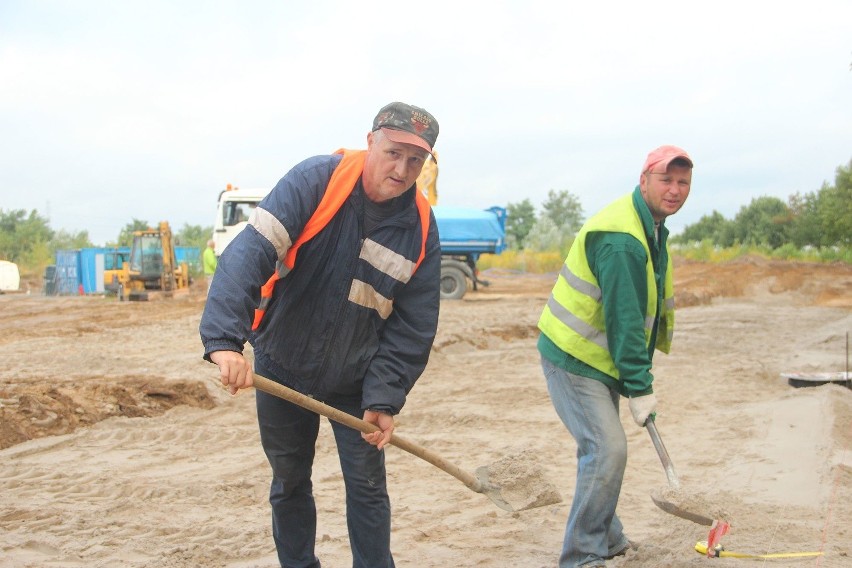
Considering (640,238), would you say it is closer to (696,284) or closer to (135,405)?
(135,405)

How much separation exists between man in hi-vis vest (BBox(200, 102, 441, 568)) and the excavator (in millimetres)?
20838

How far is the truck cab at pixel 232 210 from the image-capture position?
1817cm

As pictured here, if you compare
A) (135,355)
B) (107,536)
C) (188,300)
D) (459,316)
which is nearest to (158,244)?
(188,300)

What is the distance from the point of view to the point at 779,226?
4603 cm

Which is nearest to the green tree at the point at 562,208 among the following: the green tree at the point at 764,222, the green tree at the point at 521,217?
the green tree at the point at 521,217

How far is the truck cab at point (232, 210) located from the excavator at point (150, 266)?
5.39 meters

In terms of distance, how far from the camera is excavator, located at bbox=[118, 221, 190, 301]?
2327 centimetres

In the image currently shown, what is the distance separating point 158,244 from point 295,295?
21731 millimetres

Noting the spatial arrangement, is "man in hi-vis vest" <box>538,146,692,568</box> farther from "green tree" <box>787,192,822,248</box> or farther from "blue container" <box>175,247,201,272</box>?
"green tree" <box>787,192,822,248</box>

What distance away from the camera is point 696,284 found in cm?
2291

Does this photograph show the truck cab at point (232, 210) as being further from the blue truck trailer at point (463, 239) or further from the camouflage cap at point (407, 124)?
the camouflage cap at point (407, 124)

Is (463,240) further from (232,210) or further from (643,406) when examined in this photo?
(643,406)

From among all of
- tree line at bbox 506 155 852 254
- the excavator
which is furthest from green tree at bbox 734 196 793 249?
the excavator

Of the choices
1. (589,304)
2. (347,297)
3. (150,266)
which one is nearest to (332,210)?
(347,297)
